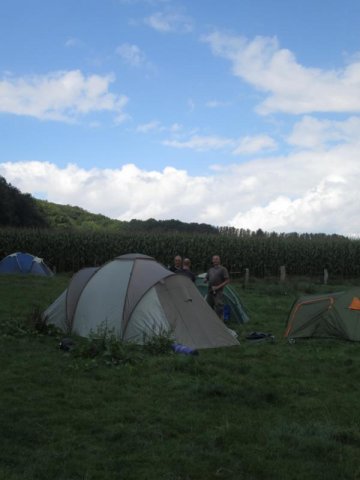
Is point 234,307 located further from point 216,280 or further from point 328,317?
point 328,317

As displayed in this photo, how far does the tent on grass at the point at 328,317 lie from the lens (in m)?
11.5

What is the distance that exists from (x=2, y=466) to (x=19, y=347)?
5564 millimetres

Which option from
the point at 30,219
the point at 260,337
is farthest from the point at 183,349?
the point at 30,219

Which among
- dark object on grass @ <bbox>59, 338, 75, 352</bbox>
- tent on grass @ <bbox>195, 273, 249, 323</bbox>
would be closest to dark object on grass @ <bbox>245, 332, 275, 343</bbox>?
tent on grass @ <bbox>195, 273, 249, 323</bbox>

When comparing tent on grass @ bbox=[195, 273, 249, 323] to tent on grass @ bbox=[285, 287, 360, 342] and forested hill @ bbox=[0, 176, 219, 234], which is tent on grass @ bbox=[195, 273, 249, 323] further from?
forested hill @ bbox=[0, 176, 219, 234]

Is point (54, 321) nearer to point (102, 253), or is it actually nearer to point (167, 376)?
point (167, 376)

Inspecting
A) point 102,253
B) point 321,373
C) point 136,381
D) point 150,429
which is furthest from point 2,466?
point 102,253

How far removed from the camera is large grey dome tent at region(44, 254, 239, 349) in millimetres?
10297

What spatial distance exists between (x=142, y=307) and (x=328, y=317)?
4027mm

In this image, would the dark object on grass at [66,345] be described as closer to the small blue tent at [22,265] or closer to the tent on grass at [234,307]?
the tent on grass at [234,307]

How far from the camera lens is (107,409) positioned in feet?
20.7

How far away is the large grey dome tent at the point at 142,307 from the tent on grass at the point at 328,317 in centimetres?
178

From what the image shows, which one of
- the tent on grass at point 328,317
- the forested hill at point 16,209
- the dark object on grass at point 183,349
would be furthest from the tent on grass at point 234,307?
the forested hill at point 16,209

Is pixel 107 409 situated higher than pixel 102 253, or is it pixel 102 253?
pixel 102 253
